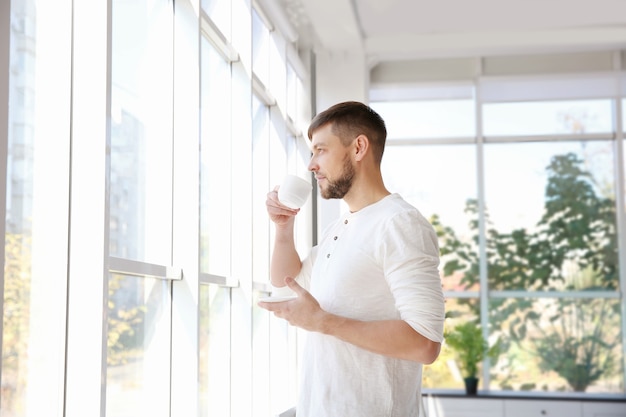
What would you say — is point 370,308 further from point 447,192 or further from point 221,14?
point 447,192

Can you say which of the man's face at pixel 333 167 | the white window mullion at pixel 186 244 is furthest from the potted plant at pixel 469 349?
the man's face at pixel 333 167

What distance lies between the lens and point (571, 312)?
713 centimetres

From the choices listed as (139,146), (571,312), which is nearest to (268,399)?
(139,146)

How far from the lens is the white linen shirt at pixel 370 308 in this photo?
5.90 feet

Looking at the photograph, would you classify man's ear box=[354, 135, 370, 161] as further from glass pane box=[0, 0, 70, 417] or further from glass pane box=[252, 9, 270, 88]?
glass pane box=[252, 9, 270, 88]

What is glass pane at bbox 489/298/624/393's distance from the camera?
23.0 feet

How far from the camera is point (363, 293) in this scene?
1866 mm

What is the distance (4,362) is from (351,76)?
4.75 metres

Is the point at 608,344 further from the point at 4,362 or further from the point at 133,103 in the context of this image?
the point at 4,362

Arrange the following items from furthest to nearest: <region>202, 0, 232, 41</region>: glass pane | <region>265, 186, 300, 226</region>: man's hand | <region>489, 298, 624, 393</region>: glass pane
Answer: <region>489, 298, 624, 393</region>: glass pane < <region>202, 0, 232, 41</region>: glass pane < <region>265, 186, 300, 226</region>: man's hand

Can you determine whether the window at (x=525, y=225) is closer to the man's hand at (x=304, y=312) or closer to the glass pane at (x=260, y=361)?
the glass pane at (x=260, y=361)

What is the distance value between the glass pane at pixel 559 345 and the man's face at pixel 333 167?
551 cm

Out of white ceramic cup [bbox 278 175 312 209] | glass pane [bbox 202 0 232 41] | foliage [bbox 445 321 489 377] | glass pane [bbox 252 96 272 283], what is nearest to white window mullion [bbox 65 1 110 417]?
white ceramic cup [bbox 278 175 312 209]

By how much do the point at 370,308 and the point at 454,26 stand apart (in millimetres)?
4642
